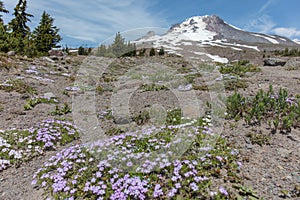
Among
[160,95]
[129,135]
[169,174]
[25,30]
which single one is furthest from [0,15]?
[169,174]

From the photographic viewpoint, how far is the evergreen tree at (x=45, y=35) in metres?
27.5

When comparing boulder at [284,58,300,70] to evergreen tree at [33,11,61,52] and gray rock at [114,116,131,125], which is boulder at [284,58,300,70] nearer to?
gray rock at [114,116,131,125]

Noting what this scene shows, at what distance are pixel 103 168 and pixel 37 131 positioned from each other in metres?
2.97

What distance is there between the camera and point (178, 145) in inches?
191

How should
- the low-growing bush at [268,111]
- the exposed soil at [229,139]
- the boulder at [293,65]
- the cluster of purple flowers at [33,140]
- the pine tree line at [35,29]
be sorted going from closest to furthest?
the exposed soil at [229,139]
the cluster of purple flowers at [33,140]
the low-growing bush at [268,111]
the boulder at [293,65]
the pine tree line at [35,29]

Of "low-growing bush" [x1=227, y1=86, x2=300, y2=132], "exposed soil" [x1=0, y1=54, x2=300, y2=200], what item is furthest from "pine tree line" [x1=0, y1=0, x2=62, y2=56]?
"low-growing bush" [x1=227, y1=86, x2=300, y2=132]

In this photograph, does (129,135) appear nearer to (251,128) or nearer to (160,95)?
(251,128)

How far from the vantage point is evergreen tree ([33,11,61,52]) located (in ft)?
90.4

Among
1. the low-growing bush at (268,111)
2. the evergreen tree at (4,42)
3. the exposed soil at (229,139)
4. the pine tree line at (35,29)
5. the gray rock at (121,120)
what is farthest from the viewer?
the pine tree line at (35,29)

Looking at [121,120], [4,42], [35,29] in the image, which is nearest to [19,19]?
[35,29]

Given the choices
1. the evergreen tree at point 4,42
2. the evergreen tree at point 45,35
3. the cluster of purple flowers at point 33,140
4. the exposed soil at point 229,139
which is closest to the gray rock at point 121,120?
the exposed soil at point 229,139

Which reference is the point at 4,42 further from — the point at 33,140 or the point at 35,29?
the point at 33,140

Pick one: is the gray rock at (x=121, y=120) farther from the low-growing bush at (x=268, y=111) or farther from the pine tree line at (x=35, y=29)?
the pine tree line at (x=35, y=29)

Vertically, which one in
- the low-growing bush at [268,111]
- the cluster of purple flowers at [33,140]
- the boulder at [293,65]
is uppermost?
the boulder at [293,65]
